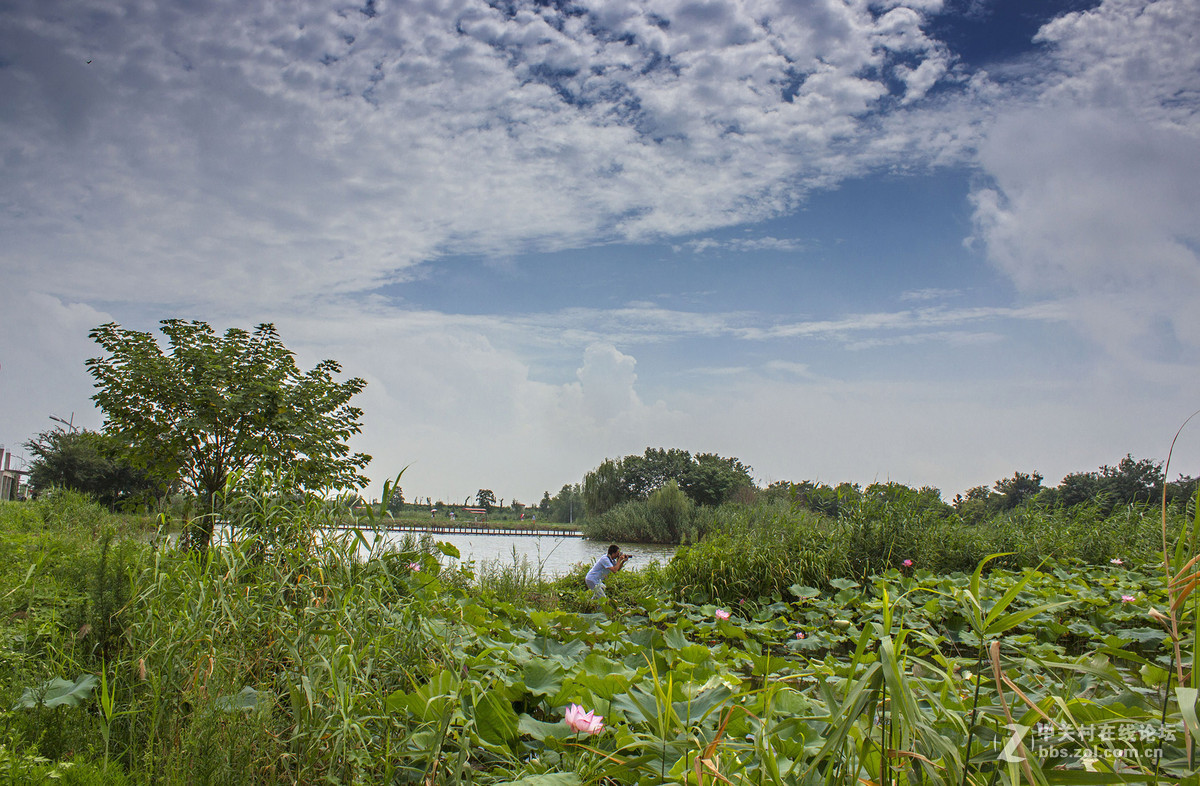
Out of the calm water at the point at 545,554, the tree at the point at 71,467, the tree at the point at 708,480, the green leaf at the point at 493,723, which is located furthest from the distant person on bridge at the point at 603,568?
the tree at the point at 708,480

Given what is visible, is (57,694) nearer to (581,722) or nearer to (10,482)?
(581,722)

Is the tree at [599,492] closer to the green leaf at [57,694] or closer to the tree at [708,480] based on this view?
the tree at [708,480]

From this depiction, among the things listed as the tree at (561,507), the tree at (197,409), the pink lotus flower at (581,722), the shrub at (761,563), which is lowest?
the tree at (561,507)

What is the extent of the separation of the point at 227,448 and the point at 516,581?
3.91 metres

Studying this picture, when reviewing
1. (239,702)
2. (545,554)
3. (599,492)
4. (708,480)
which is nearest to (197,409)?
(239,702)

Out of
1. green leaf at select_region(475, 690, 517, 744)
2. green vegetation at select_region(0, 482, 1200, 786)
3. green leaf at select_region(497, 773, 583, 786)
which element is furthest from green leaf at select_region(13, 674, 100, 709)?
green leaf at select_region(497, 773, 583, 786)

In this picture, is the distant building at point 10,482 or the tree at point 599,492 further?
the tree at point 599,492

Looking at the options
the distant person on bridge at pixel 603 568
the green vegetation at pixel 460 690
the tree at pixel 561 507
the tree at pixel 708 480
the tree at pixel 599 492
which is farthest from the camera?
the tree at pixel 561 507

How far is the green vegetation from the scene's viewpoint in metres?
1.08

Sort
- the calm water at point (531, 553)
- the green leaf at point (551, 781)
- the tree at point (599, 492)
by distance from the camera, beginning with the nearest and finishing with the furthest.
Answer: the green leaf at point (551, 781)
the calm water at point (531, 553)
the tree at point (599, 492)

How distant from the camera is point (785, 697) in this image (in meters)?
1.98

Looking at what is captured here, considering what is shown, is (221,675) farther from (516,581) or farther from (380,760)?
(516,581)

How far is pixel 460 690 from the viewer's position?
1.99m

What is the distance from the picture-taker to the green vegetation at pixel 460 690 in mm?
1081
